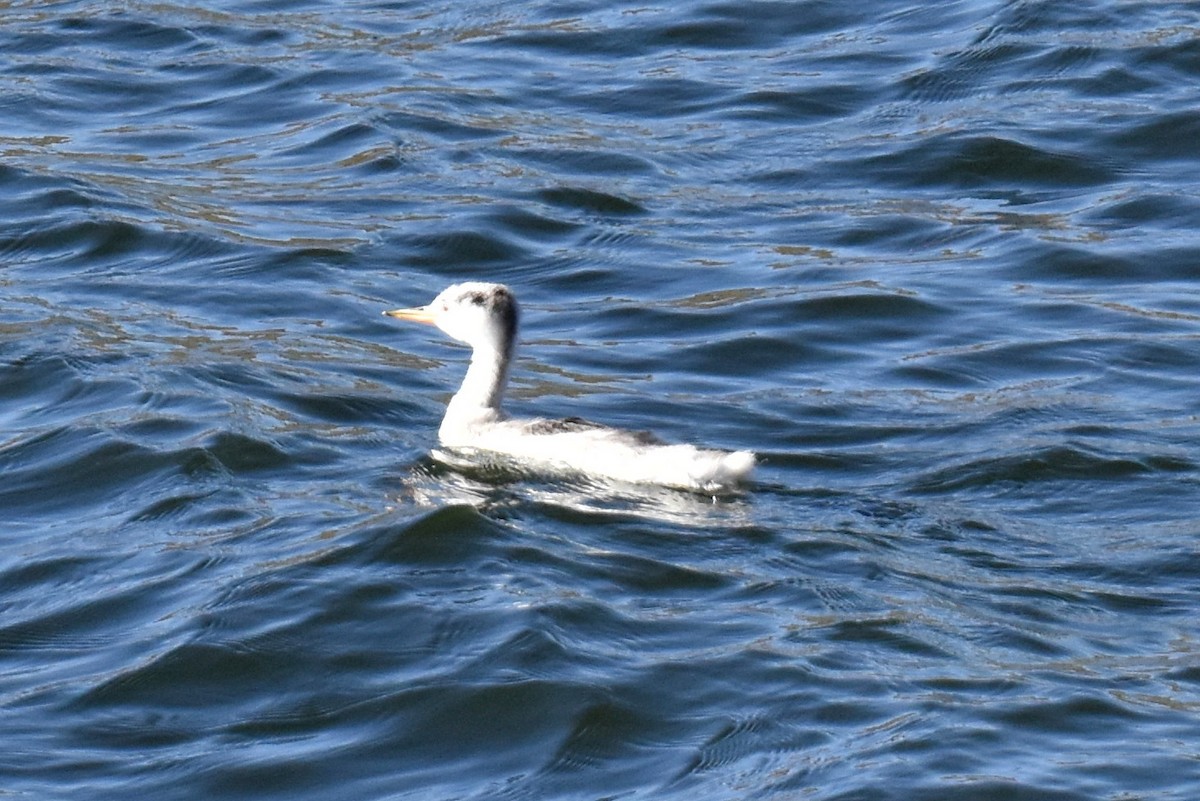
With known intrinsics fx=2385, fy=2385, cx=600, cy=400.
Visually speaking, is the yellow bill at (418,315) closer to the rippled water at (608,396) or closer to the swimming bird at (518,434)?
the swimming bird at (518,434)

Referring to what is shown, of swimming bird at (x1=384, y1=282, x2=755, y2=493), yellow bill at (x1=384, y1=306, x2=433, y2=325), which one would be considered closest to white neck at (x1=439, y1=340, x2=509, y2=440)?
swimming bird at (x1=384, y1=282, x2=755, y2=493)

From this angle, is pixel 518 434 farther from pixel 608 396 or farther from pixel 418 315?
pixel 608 396

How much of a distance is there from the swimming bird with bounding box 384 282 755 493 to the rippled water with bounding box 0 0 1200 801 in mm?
132

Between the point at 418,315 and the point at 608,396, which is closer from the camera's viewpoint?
the point at 418,315

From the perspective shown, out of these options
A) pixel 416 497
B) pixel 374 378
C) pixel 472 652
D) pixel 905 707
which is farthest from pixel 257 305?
pixel 905 707

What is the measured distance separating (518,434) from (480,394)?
0.48 m

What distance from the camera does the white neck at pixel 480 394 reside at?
10.5m

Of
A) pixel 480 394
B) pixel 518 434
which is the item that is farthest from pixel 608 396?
pixel 518 434

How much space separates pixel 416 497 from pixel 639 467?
3.09ft

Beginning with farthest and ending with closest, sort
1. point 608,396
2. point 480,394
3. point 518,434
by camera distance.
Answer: point 608,396 → point 480,394 → point 518,434

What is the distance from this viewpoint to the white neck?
10484mm

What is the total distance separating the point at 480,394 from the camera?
10.6 meters

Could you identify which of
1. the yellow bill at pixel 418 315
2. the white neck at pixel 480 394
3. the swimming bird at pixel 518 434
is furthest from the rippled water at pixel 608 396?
the yellow bill at pixel 418 315

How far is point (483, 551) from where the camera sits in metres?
9.09
